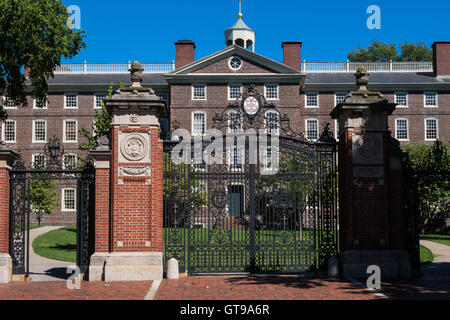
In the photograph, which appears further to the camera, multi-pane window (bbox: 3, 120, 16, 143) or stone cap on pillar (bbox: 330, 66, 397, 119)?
multi-pane window (bbox: 3, 120, 16, 143)

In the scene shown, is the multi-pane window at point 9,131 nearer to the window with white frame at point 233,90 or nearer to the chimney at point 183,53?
the chimney at point 183,53

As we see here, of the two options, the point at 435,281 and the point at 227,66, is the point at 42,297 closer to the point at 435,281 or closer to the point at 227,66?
the point at 435,281

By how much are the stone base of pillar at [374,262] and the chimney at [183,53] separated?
31.2 meters

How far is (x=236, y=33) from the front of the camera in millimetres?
45031

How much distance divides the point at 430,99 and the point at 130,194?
34935mm

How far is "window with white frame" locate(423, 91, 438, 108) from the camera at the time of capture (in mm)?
39438

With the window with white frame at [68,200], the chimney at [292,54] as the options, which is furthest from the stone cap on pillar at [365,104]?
the window with white frame at [68,200]

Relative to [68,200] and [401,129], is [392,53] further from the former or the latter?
[68,200]

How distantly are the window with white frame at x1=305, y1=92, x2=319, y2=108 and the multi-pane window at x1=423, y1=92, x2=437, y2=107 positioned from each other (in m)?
8.49

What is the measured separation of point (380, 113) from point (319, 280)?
3762 millimetres

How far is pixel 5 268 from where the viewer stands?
1030 cm

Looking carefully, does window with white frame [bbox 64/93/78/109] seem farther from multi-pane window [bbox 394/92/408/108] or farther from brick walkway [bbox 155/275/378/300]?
brick walkway [bbox 155/275/378/300]

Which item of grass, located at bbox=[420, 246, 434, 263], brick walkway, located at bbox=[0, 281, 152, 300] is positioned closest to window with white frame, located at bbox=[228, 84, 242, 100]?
grass, located at bbox=[420, 246, 434, 263]

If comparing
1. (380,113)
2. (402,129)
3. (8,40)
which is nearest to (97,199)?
(380,113)
